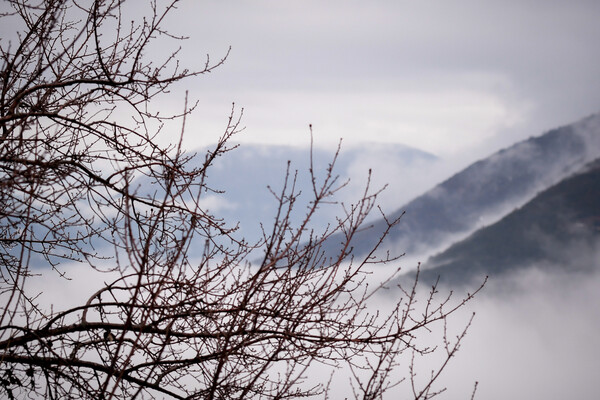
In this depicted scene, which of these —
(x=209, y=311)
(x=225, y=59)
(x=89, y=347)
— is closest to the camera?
(x=209, y=311)

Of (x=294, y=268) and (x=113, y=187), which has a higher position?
(x=113, y=187)

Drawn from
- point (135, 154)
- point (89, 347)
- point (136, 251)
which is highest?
point (135, 154)

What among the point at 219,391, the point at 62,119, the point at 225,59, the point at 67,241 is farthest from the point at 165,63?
the point at 219,391

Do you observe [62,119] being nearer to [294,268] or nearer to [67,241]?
[67,241]

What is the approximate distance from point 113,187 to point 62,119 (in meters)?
1.06

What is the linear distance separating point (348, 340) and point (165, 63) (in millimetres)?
4438

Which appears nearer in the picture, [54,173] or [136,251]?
[136,251]

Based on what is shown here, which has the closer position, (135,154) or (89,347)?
(89,347)

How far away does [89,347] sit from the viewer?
8.63 metres

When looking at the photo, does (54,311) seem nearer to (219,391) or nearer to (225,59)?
(219,391)

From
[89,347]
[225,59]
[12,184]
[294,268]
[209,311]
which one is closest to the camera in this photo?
[12,184]

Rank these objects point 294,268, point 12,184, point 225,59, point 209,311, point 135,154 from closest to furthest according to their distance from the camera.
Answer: point 12,184, point 209,311, point 294,268, point 135,154, point 225,59

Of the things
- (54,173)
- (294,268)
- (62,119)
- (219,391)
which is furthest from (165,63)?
(219,391)

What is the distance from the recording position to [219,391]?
26.2 feet
